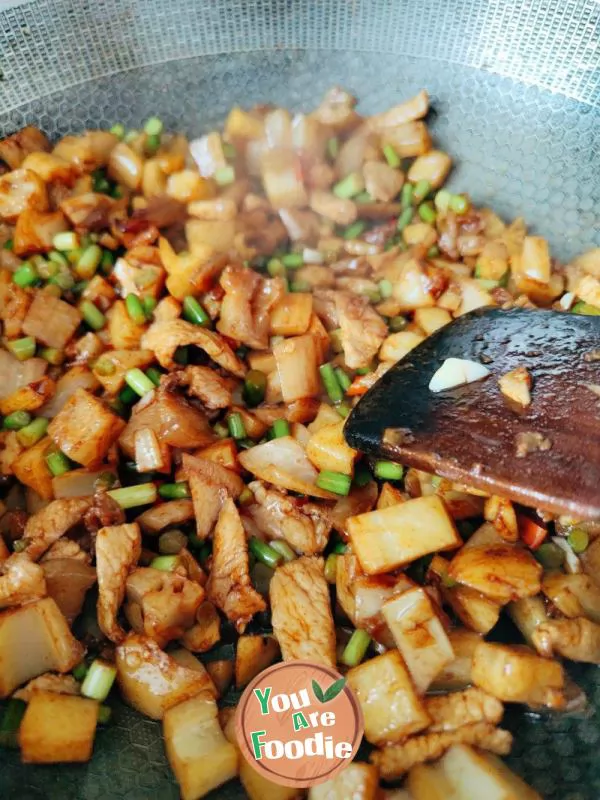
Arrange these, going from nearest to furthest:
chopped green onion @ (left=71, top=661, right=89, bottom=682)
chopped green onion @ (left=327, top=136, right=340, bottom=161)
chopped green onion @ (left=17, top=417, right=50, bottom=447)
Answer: chopped green onion @ (left=71, top=661, right=89, bottom=682), chopped green onion @ (left=17, top=417, right=50, bottom=447), chopped green onion @ (left=327, top=136, right=340, bottom=161)

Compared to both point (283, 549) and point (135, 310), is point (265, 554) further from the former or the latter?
point (135, 310)

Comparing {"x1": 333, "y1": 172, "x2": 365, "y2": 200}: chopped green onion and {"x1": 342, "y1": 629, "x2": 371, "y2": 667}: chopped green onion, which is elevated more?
{"x1": 333, "y1": 172, "x2": 365, "y2": 200}: chopped green onion

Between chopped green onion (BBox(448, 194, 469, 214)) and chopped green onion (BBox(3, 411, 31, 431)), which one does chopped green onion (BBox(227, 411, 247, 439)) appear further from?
chopped green onion (BBox(448, 194, 469, 214))

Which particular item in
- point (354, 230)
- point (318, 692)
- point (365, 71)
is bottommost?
point (318, 692)

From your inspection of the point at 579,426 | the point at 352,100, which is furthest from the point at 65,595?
the point at 352,100

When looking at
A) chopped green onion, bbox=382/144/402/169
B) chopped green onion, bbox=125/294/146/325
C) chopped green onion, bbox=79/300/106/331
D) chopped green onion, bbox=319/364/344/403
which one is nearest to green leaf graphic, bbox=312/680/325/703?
chopped green onion, bbox=319/364/344/403

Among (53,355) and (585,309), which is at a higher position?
(585,309)

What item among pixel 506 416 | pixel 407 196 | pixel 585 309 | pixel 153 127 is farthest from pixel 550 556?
pixel 153 127
